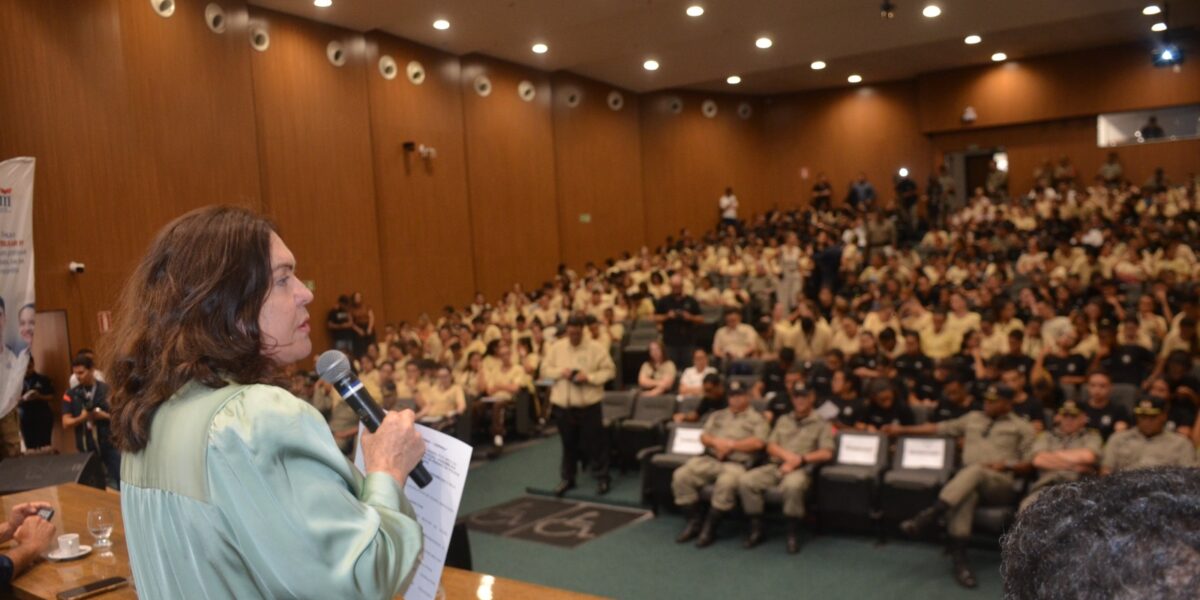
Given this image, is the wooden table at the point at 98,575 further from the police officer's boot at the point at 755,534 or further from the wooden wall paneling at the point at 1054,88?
the wooden wall paneling at the point at 1054,88

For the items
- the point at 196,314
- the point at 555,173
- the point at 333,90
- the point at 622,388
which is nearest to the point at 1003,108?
the point at 555,173

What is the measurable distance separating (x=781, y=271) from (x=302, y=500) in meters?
14.0

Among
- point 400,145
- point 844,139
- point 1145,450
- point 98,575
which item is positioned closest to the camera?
point 98,575

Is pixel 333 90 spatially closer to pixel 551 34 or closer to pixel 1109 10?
pixel 551 34

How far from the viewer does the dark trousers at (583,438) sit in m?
8.38

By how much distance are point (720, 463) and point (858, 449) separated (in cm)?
101

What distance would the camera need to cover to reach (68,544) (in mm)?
2928

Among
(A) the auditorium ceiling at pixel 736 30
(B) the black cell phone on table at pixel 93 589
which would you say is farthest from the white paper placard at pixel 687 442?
(A) the auditorium ceiling at pixel 736 30

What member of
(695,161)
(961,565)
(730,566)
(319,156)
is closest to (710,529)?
(730,566)

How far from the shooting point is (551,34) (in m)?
14.6

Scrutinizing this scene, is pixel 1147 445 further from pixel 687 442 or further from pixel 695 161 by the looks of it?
pixel 695 161

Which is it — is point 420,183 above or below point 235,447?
above

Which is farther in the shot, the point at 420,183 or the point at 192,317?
the point at 420,183

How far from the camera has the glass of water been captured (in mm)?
2912
